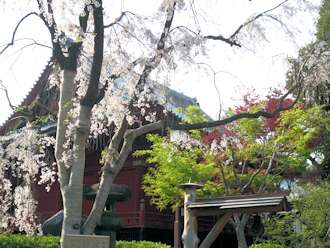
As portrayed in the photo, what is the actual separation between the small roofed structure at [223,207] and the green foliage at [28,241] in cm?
386

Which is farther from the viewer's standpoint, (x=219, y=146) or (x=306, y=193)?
(x=219, y=146)

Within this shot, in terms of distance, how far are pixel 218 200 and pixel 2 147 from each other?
4213 millimetres

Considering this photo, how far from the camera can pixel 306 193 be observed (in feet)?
40.5

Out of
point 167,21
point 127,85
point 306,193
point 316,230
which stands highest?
point 167,21

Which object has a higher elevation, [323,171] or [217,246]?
[323,171]

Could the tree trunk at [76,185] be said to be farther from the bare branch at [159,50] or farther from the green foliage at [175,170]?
the green foliage at [175,170]

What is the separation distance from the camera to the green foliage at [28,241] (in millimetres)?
11836

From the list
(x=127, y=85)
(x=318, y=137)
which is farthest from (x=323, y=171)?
(x=127, y=85)

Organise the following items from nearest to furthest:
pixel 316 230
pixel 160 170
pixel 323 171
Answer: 1. pixel 316 230
2. pixel 160 170
3. pixel 323 171

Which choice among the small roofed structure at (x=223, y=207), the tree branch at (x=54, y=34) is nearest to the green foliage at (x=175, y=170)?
the small roofed structure at (x=223, y=207)

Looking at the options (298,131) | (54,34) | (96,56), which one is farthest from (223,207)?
(298,131)

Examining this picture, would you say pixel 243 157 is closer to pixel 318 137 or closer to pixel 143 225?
pixel 318 137

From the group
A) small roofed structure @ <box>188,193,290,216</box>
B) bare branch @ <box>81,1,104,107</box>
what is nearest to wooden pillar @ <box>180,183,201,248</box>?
small roofed structure @ <box>188,193,290,216</box>

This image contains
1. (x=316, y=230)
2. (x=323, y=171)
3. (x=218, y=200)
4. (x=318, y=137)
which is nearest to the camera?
(x=218, y=200)
